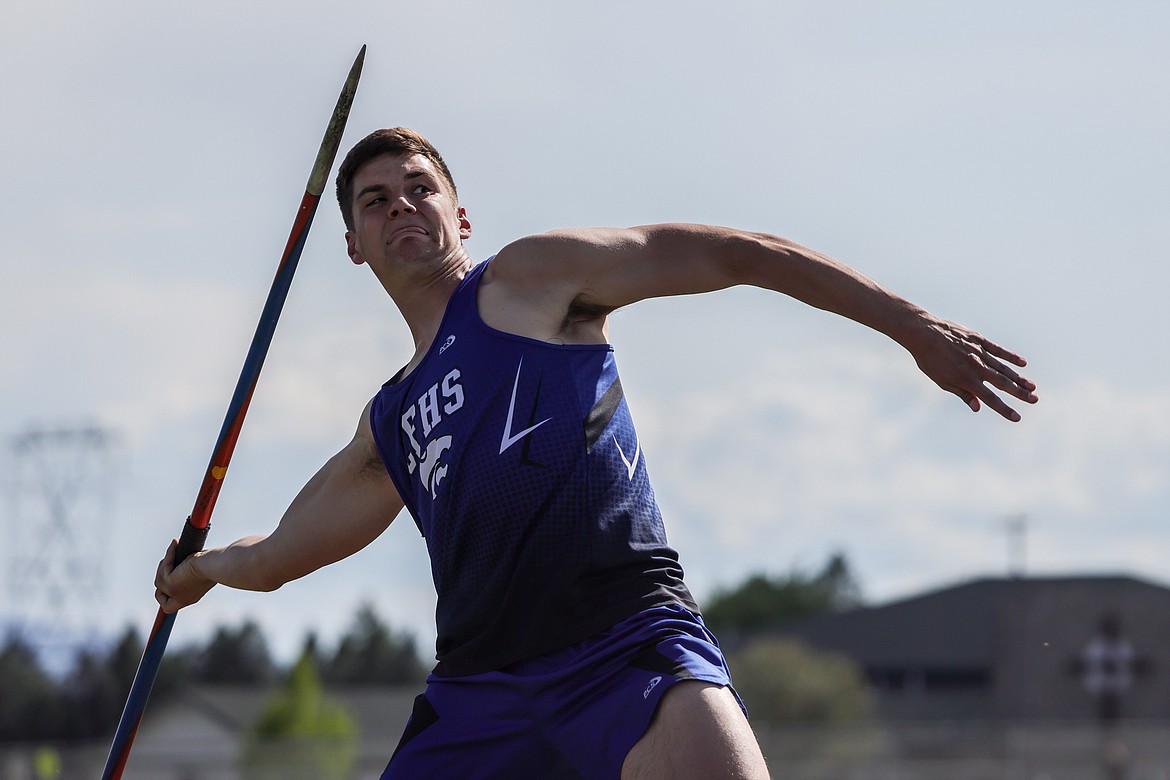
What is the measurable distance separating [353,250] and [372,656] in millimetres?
77435

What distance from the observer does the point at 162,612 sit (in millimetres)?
5891

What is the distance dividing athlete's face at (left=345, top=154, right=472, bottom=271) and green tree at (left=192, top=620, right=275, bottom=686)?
244 feet

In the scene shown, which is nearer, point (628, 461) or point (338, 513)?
point (628, 461)

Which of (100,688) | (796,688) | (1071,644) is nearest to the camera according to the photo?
(100,688)

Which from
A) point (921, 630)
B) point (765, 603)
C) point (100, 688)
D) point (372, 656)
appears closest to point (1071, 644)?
point (921, 630)

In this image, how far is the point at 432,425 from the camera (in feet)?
A: 15.4

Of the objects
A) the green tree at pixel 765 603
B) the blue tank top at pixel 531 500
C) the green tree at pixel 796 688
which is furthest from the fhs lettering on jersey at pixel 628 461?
the green tree at pixel 765 603

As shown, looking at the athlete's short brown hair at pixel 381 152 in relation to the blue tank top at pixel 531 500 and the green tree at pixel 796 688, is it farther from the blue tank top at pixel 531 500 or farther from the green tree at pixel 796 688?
the green tree at pixel 796 688

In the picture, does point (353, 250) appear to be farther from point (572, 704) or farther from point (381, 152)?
point (572, 704)

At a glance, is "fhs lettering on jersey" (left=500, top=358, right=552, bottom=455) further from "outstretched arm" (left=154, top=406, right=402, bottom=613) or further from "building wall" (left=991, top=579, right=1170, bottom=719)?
"building wall" (left=991, top=579, right=1170, bottom=719)

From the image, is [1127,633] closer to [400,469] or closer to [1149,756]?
[1149,756]

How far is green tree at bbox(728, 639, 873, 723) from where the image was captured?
48.1 meters

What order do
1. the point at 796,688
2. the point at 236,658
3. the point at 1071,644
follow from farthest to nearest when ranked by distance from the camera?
the point at 236,658 → the point at 796,688 → the point at 1071,644

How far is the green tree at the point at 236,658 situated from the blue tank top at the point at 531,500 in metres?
74.6
